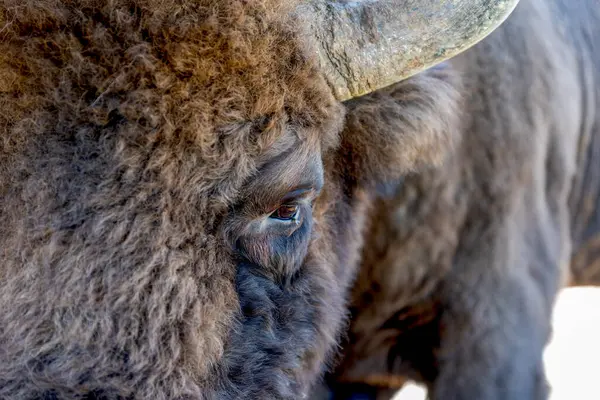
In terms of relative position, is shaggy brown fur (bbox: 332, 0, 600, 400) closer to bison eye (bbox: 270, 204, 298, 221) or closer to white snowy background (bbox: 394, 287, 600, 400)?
bison eye (bbox: 270, 204, 298, 221)

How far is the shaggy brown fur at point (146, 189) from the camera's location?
1.61 meters

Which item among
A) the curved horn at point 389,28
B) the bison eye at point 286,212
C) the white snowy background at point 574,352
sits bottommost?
the white snowy background at point 574,352

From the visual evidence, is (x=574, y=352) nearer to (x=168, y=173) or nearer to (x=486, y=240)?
(x=486, y=240)

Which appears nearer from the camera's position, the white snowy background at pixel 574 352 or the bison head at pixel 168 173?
the bison head at pixel 168 173

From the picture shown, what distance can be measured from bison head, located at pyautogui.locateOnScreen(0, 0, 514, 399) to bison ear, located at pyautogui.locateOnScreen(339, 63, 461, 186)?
0.33m

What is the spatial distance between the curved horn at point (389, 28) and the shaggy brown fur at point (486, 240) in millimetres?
1065

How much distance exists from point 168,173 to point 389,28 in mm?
741

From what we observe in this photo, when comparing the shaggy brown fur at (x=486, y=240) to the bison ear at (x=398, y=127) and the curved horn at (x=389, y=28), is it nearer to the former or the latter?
the bison ear at (x=398, y=127)

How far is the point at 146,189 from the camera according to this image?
170cm

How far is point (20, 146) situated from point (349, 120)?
1.06 meters

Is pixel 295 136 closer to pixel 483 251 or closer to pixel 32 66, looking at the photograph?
pixel 32 66

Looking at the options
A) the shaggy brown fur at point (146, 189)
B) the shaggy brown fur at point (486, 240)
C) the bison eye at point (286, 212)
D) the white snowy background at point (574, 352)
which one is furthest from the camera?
the white snowy background at point (574, 352)

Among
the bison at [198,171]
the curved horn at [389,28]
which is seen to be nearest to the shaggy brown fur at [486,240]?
the bison at [198,171]

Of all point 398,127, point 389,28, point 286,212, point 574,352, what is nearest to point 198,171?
point 286,212
